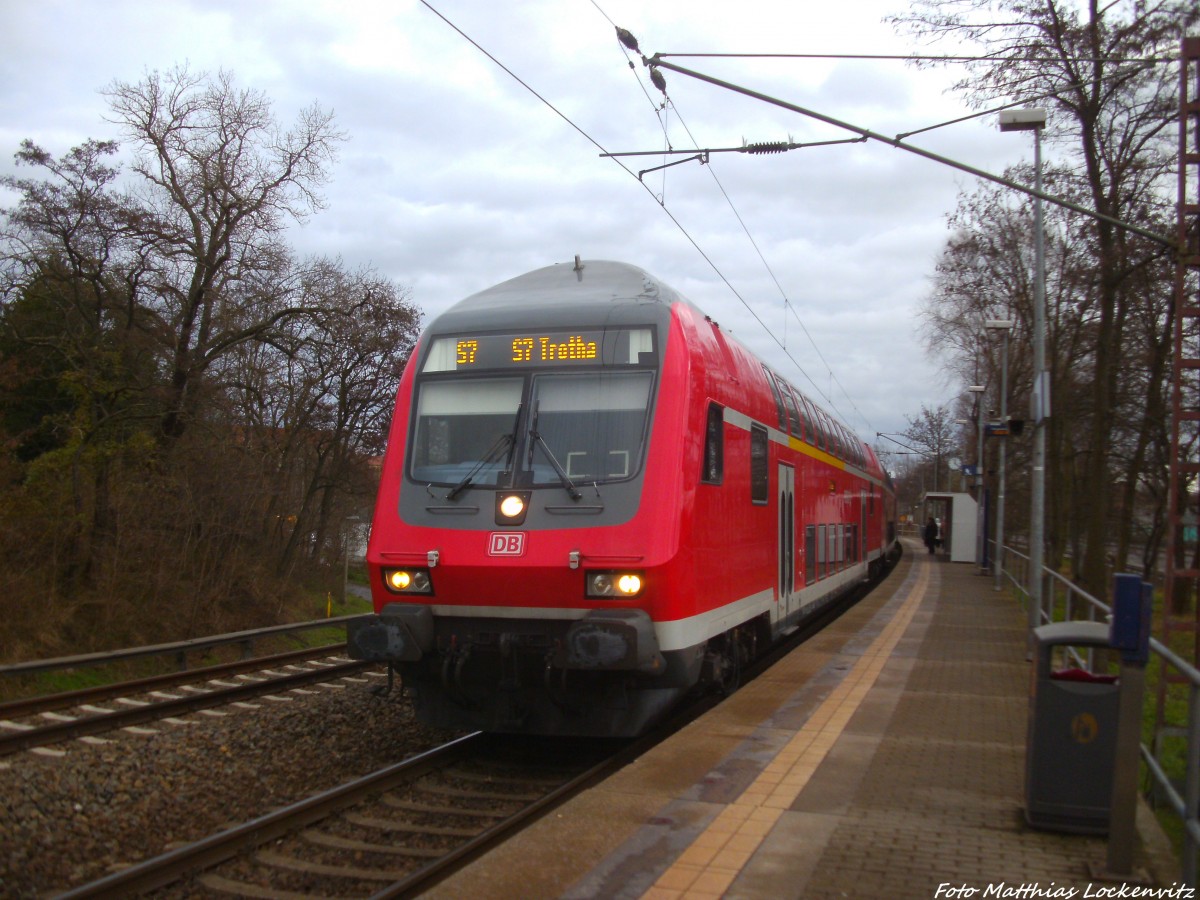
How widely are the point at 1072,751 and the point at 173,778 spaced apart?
6.22m

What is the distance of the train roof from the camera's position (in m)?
8.56

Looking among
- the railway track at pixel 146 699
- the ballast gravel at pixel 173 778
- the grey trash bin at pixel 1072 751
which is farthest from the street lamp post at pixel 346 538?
the grey trash bin at pixel 1072 751

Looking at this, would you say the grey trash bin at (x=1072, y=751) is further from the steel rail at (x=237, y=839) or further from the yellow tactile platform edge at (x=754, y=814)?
the steel rail at (x=237, y=839)

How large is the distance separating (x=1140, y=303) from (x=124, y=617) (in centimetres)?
1716

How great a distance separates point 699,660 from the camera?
8344 mm

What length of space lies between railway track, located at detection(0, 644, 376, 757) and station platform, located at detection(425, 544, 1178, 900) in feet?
17.7

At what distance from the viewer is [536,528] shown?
783 cm

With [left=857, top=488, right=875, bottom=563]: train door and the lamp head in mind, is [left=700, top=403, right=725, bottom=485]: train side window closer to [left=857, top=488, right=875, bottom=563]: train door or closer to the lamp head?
the lamp head

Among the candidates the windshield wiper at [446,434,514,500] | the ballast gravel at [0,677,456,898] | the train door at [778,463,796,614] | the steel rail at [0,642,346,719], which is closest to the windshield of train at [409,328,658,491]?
the windshield wiper at [446,434,514,500]

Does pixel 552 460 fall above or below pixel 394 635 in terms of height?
above

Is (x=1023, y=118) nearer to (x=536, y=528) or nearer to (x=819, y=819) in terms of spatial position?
(x=536, y=528)

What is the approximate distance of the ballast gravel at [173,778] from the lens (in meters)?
6.61

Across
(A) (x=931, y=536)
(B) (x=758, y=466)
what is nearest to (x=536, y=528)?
(B) (x=758, y=466)

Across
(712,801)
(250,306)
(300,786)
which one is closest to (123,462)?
(250,306)
